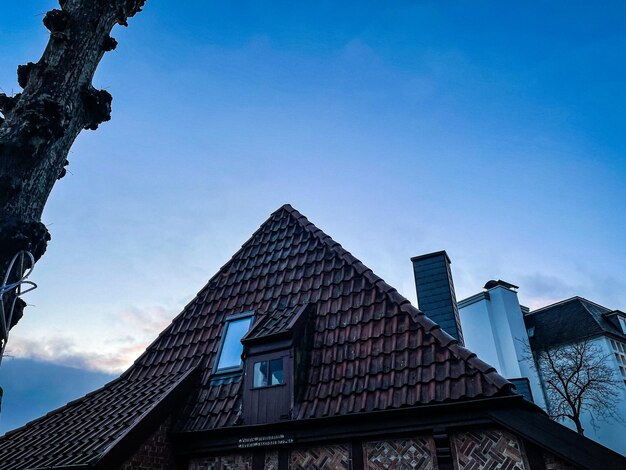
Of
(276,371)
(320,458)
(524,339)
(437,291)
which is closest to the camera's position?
(320,458)

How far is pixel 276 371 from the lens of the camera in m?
7.34

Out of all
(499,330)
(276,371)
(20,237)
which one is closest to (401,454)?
(276,371)

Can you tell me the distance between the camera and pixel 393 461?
573 centimetres

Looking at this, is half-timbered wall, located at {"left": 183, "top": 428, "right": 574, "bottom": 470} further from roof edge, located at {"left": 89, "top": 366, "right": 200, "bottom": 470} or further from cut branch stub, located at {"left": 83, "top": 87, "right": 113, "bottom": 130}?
cut branch stub, located at {"left": 83, "top": 87, "right": 113, "bottom": 130}

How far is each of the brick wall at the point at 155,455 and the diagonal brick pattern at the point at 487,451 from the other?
4.96 metres

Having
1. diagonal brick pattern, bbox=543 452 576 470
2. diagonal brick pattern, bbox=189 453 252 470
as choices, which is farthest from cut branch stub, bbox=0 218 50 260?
diagonal brick pattern, bbox=543 452 576 470

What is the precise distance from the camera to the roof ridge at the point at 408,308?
224 inches

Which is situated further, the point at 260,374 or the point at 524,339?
the point at 524,339

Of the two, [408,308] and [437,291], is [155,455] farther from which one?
[437,291]

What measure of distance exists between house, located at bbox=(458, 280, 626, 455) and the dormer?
11552 millimetres

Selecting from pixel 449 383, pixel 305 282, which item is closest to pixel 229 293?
pixel 305 282

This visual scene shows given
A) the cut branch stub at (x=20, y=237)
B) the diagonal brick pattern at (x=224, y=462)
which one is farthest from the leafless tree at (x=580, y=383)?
the cut branch stub at (x=20, y=237)

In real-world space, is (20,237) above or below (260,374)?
below

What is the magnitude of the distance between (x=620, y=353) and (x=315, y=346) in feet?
62.2
